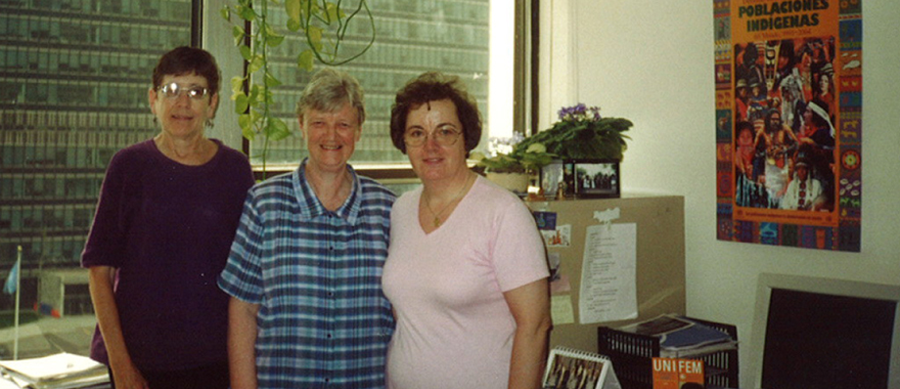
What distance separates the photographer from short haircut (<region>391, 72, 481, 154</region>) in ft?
5.27

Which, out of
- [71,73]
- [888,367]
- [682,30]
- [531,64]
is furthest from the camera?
[531,64]

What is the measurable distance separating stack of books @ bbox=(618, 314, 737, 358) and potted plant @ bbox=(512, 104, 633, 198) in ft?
1.35

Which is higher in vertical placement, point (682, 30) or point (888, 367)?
point (682, 30)

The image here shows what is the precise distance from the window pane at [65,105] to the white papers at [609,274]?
145 cm

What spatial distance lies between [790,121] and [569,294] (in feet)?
2.64

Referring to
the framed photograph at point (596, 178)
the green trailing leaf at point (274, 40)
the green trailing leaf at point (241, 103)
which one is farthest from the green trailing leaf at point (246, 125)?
the framed photograph at point (596, 178)

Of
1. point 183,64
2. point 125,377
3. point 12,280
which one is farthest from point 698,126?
point 12,280

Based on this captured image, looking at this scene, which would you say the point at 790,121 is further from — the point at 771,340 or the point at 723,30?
the point at 771,340

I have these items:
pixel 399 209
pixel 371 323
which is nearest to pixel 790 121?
pixel 399 209

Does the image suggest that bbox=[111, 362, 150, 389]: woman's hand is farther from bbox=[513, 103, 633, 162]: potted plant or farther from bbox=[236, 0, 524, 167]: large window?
bbox=[513, 103, 633, 162]: potted plant

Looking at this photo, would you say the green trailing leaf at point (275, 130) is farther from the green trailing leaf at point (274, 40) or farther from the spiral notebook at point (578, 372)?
the spiral notebook at point (578, 372)

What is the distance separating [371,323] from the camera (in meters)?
1.64

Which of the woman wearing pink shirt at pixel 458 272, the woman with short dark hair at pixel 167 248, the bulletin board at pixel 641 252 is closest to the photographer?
the woman wearing pink shirt at pixel 458 272

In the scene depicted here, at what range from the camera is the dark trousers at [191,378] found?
1668 mm
